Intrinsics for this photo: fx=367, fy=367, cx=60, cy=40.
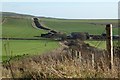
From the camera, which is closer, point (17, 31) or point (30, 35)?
point (30, 35)

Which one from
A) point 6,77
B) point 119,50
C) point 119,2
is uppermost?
point 119,2

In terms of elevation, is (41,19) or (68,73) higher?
(41,19)

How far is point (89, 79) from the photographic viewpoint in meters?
7.13

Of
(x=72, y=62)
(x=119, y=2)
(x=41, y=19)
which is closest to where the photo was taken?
(x=72, y=62)

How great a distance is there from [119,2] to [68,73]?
3722 mm

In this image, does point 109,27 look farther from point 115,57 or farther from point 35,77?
point 35,77

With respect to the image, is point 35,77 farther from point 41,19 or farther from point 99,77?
point 41,19

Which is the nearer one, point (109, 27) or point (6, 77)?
point (109, 27)

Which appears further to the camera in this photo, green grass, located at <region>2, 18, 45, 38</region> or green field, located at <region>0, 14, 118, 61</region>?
green grass, located at <region>2, 18, 45, 38</region>

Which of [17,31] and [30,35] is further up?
[17,31]

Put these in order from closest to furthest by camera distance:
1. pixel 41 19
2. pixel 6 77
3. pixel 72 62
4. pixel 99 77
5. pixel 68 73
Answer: pixel 99 77, pixel 68 73, pixel 72 62, pixel 6 77, pixel 41 19

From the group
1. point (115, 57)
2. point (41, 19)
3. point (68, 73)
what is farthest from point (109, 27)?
point (41, 19)

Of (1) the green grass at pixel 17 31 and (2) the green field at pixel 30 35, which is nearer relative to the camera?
(2) the green field at pixel 30 35

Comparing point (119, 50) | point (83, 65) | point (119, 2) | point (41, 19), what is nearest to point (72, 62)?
point (83, 65)
